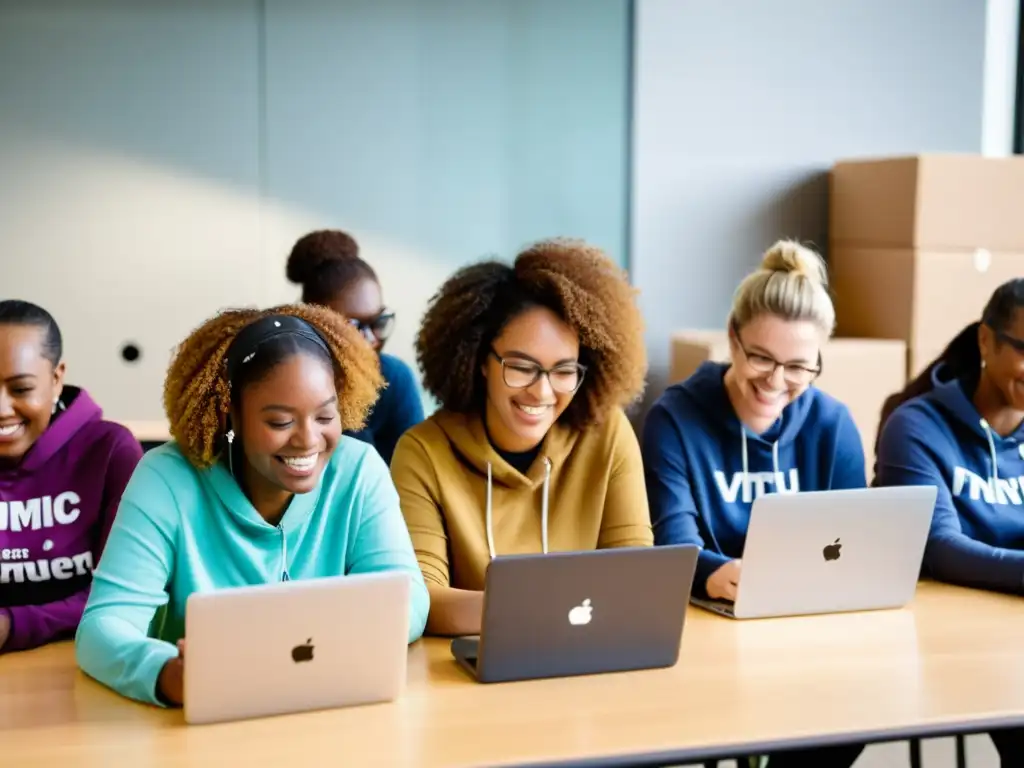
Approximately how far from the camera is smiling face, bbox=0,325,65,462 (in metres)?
2.12

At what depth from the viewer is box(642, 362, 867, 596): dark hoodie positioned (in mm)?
2509

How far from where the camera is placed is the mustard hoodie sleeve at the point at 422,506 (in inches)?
85.9

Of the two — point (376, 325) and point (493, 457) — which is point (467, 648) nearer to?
point (493, 457)

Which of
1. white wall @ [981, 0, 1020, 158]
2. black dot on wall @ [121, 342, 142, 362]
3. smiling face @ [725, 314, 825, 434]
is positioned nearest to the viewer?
smiling face @ [725, 314, 825, 434]

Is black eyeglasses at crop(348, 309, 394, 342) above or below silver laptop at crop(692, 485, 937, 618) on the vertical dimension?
above

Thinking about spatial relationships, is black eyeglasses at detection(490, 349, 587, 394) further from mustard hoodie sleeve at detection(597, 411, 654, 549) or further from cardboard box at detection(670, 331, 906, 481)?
cardboard box at detection(670, 331, 906, 481)

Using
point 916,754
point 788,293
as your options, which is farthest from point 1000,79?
point 916,754

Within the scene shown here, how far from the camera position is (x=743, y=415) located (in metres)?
2.58

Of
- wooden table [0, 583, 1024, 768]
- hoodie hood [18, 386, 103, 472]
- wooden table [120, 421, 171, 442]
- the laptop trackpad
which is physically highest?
hoodie hood [18, 386, 103, 472]

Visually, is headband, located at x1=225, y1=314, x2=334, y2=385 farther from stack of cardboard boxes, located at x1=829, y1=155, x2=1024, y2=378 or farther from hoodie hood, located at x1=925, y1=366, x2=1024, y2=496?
stack of cardboard boxes, located at x1=829, y1=155, x2=1024, y2=378

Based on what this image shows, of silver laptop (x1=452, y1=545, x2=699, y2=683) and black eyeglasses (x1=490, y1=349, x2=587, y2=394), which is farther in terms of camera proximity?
black eyeglasses (x1=490, y1=349, x2=587, y2=394)

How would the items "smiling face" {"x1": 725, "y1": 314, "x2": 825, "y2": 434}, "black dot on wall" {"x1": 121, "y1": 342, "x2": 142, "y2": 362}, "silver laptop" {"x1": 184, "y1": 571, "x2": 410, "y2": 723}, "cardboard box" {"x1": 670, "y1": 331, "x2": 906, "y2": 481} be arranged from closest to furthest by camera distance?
"silver laptop" {"x1": 184, "y1": 571, "x2": 410, "y2": 723} → "smiling face" {"x1": 725, "y1": 314, "x2": 825, "y2": 434} → "cardboard box" {"x1": 670, "y1": 331, "x2": 906, "y2": 481} → "black dot on wall" {"x1": 121, "y1": 342, "x2": 142, "y2": 362}

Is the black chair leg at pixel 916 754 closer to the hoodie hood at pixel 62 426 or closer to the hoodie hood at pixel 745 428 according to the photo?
the hoodie hood at pixel 745 428

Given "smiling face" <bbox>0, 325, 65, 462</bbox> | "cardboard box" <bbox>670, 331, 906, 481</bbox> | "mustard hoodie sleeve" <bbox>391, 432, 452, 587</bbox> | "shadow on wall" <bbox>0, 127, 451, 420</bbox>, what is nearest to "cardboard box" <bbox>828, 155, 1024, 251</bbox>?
"cardboard box" <bbox>670, 331, 906, 481</bbox>
